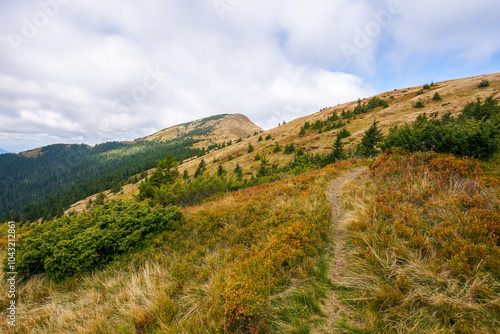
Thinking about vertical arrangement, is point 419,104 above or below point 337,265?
above

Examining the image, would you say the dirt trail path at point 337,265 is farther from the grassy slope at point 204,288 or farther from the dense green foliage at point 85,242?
the dense green foliage at point 85,242

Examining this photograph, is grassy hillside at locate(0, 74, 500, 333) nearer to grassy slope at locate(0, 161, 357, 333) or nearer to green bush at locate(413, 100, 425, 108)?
grassy slope at locate(0, 161, 357, 333)

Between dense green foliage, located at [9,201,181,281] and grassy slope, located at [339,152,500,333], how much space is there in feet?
19.3

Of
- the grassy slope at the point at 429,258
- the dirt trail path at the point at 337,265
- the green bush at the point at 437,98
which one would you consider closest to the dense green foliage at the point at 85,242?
the dirt trail path at the point at 337,265

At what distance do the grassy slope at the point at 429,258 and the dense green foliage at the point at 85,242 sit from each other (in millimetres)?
5888

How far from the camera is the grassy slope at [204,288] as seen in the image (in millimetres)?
3025

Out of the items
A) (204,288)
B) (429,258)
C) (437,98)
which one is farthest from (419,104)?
(204,288)

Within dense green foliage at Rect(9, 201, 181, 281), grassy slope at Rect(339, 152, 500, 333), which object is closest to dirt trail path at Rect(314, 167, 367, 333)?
grassy slope at Rect(339, 152, 500, 333)

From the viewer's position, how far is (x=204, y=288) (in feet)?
12.2

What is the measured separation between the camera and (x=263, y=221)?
6281 mm

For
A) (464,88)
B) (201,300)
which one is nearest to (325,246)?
(201,300)

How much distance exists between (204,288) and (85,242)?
390 cm

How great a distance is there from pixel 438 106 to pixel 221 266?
63416 mm

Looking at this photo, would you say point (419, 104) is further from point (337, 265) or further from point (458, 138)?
point (337, 265)
